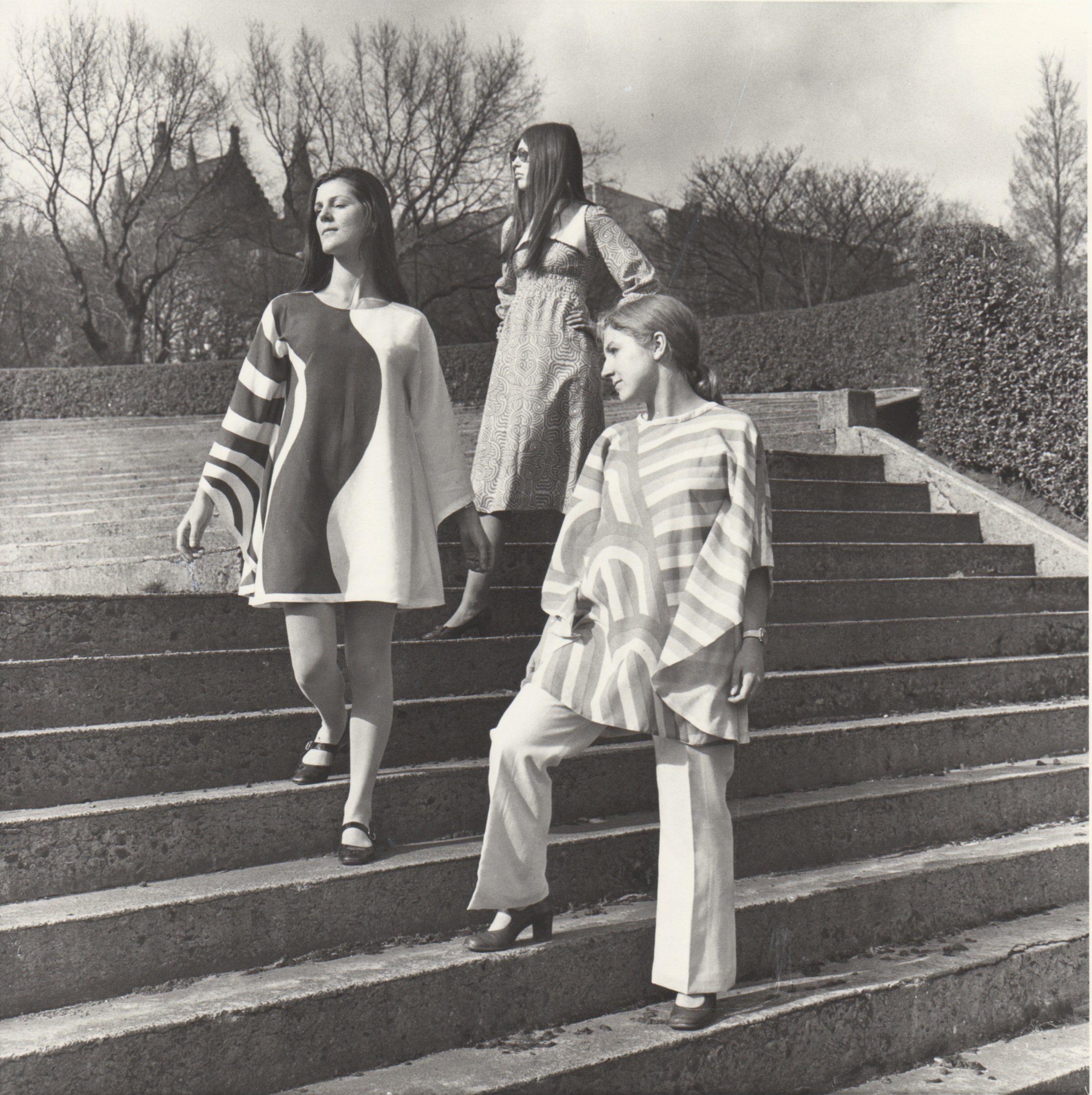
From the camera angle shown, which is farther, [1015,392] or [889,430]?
[889,430]

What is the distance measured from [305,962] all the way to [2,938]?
0.69m

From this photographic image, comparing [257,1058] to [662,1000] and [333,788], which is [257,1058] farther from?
[662,1000]

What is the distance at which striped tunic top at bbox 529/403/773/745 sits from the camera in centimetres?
248

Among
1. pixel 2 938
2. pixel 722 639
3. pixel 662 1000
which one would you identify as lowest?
pixel 662 1000

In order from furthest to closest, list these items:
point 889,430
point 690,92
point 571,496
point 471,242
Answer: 1. point 471,242
2. point 889,430
3. point 690,92
4. point 571,496

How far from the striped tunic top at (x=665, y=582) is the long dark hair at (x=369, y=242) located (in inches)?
33.5

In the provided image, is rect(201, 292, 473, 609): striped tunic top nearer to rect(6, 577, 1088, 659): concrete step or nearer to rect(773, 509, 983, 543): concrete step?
rect(6, 577, 1088, 659): concrete step

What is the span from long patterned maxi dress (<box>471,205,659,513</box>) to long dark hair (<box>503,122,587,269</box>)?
0.17ft

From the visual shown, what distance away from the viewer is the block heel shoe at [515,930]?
8.73ft

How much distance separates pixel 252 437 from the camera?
2.94 m

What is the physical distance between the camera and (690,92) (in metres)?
4.86

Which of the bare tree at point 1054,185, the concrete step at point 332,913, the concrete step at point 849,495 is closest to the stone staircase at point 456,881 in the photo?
the concrete step at point 332,913

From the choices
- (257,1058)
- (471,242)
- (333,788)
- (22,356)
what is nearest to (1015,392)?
(333,788)

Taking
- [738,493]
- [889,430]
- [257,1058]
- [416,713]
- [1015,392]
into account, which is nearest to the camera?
[257,1058]
